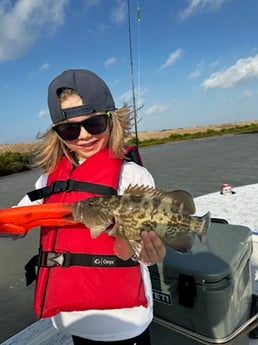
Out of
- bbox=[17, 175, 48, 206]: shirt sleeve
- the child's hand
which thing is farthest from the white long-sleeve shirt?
bbox=[17, 175, 48, 206]: shirt sleeve

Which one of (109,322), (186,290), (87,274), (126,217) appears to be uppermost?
(126,217)

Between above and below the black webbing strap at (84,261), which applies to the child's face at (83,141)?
above

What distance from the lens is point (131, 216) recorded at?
1.63 meters

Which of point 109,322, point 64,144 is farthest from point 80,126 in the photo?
point 109,322

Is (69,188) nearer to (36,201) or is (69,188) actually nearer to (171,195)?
(36,201)

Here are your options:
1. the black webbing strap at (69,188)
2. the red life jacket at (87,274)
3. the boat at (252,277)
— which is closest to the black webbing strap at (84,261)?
the red life jacket at (87,274)

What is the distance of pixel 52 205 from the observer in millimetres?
1705

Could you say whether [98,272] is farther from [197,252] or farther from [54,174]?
[197,252]

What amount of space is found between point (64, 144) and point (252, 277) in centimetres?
236

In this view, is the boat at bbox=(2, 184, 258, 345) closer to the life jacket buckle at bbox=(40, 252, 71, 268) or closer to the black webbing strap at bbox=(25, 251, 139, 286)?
the black webbing strap at bbox=(25, 251, 139, 286)

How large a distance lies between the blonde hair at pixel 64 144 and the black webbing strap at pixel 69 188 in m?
0.16

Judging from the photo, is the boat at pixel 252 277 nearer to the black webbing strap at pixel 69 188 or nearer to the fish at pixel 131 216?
the fish at pixel 131 216

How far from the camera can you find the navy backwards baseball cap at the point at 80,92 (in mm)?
1841

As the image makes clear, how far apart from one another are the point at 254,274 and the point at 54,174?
94.1 inches
